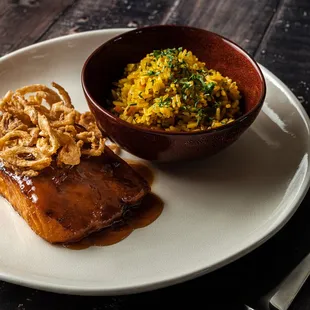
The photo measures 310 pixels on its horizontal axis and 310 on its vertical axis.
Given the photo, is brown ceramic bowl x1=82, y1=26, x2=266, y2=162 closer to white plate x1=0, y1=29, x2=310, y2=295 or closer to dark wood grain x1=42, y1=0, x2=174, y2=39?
white plate x1=0, y1=29, x2=310, y2=295

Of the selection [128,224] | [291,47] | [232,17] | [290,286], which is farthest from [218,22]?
[290,286]

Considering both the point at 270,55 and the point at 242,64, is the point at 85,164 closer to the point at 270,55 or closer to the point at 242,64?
the point at 242,64

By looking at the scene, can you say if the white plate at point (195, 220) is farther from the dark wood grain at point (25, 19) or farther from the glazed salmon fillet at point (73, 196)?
the dark wood grain at point (25, 19)

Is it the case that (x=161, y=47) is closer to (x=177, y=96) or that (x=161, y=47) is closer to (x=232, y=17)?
(x=177, y=96)

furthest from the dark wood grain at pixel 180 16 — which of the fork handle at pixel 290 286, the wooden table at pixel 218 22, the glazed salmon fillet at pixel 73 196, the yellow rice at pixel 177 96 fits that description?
the fork handle at pixel 290 286

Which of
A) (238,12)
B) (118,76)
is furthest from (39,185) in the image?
(238,12)

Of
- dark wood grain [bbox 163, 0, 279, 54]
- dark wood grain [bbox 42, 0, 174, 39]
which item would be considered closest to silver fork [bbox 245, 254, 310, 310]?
dark wood grain [bbox 163, 0, 279, 54]
